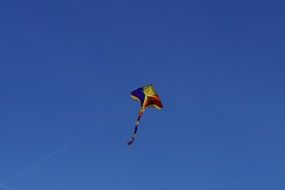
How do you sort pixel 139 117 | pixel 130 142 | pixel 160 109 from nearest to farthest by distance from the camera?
pixel 130 142 → pixel 139 117 → pixel 160 109

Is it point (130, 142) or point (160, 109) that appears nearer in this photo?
point (130, 142)

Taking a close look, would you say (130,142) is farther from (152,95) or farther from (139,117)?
(152,95)

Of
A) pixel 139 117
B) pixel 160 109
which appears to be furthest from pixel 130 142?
pixel 160 109

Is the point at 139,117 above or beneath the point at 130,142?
above

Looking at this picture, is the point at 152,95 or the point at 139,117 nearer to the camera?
the point at 139,117

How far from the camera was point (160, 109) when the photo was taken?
51.3 m

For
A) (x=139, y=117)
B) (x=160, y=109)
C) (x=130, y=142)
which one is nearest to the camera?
(x=130, y=142)

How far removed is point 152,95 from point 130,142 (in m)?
10.5

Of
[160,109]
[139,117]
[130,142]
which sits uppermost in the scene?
[160,109]

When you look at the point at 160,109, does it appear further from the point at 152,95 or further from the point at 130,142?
the point at 130,142

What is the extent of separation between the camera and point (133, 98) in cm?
5153

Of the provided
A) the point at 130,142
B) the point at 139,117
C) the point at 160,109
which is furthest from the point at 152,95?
the point at 130,142

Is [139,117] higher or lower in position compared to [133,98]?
lower

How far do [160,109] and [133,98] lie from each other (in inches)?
134
